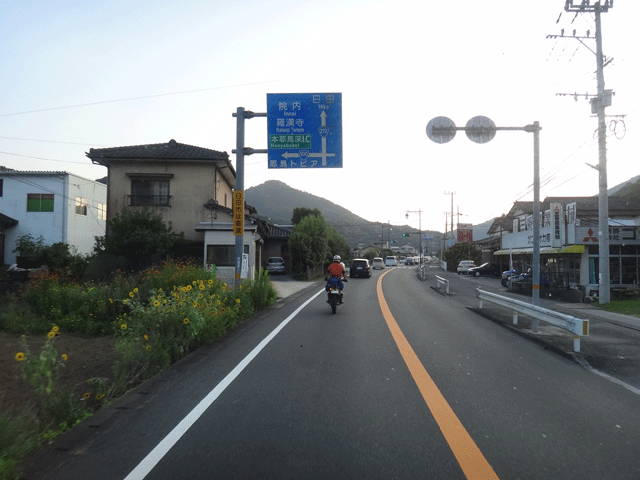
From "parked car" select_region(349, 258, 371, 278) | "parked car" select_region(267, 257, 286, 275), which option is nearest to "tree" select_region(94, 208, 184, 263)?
"parked car" select_region(267, 257, 286, 275)

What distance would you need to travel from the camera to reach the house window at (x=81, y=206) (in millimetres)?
31734

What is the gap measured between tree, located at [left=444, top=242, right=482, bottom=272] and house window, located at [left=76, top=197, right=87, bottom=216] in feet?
144

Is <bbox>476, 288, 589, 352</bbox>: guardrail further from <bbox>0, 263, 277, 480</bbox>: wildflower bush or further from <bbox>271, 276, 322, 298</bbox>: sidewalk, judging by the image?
<bbox>271, 276, 322, 298</bbox>: sidewalk

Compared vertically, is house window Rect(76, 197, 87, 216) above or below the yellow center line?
above

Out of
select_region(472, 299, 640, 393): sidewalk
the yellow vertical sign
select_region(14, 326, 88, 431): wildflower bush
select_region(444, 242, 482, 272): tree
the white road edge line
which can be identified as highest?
the yellow vertical sign

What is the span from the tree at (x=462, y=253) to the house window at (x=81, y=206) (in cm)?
4379

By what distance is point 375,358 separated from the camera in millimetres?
7168

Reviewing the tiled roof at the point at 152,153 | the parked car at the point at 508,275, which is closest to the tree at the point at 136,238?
the tiled roof at the point at 152,153

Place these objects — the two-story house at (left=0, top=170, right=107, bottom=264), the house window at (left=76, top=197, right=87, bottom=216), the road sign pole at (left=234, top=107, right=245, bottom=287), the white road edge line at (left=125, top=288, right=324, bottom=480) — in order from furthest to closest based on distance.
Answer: the house window at (left=76, top=197, right=87, bottom=216) < the two-story house at (left=0, top=170, right=107, bottom=264) < the road sign pole at (left=234, top=107, right=245, bottom=287) < the white road edge line at (left=125, top=288, right=324, bottom=480)

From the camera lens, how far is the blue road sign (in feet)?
43.4

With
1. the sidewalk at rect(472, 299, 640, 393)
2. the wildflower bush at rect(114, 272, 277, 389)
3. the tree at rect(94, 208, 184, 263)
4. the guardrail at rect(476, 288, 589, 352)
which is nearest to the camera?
the wildflower bush at rect(114, 272, 277, 389)

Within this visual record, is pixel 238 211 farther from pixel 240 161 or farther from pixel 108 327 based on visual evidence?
pixel 108 327

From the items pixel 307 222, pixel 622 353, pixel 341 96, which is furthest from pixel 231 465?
pixel 307 222

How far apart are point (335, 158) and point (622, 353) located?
27.1ft
